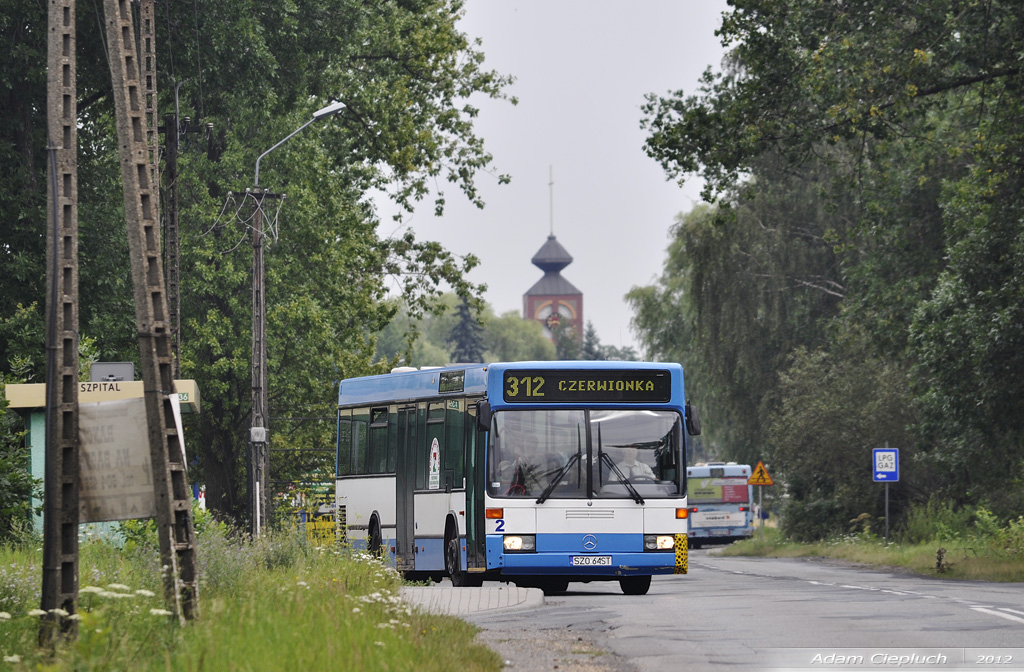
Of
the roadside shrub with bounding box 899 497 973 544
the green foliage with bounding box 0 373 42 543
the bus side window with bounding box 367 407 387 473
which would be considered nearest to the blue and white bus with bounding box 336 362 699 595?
the bus side window with bounding box 367 407 387 473

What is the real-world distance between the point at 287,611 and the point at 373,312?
103ft

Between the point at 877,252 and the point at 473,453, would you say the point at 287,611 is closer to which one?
the point at 473,453

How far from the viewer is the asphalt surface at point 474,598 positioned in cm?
1792

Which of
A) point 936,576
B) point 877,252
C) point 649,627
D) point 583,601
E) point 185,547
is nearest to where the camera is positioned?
point 185,547

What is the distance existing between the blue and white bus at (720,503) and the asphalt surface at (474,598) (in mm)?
41039

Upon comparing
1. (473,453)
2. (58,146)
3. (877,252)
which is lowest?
(473,453)

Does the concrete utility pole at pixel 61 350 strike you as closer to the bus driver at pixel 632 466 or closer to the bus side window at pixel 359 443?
the bus driver at pixel 632 466

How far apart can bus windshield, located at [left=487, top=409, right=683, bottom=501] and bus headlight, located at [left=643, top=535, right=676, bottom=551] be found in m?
0.51

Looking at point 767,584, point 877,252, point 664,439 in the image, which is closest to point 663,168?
point 767,584

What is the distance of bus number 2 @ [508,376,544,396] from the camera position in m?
20.4

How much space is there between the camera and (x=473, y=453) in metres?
20.8

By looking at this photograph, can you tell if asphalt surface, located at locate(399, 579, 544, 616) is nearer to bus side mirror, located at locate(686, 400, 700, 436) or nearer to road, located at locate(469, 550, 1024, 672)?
road, located at locate(469, 550, 1024, 672)

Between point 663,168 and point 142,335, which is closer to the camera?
point 142,335

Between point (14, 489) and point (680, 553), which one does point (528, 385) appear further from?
point (14, 489)
